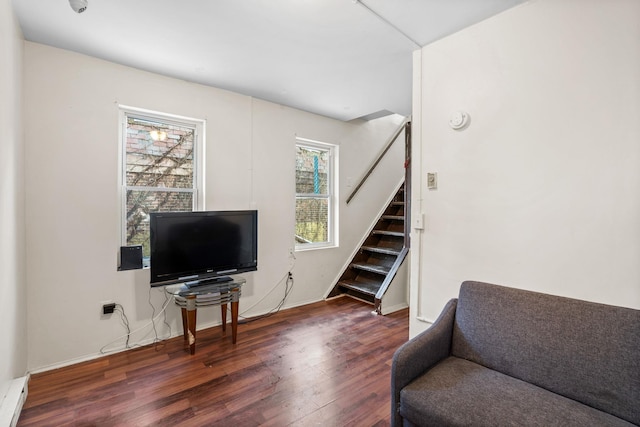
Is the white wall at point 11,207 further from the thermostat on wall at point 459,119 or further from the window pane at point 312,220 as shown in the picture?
the thermostat on wall at point 459,119

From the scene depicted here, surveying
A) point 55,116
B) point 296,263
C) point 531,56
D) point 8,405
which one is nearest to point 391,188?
point 296,263

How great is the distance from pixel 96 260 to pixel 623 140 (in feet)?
11.7

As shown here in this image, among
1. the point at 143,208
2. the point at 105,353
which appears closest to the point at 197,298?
the point at 105,353

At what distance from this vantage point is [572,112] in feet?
5.32

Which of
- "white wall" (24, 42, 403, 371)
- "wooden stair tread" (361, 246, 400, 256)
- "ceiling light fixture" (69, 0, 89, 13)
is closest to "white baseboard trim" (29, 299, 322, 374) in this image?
"white wall" (24, 42, 403, 371)

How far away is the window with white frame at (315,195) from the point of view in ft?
12.6

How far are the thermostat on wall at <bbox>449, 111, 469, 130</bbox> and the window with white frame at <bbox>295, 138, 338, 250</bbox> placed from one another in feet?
6.75

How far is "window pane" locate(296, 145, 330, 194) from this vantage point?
384 cm

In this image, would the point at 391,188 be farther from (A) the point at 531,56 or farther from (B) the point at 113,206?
(B) the point at 113,206

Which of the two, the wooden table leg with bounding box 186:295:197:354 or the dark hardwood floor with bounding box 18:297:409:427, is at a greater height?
the wooden table leg with bounding box 186:295:197:354

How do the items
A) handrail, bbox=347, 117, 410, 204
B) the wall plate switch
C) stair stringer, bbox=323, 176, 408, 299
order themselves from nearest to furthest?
the wall plate switch → stair stringer, bbox=323, 176, 408, 299 → handrail, bbox=347, 117, 410, 204

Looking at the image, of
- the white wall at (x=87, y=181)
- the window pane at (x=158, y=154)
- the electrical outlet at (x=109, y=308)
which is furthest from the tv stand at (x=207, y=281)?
the window pane at (x=158, y=154)

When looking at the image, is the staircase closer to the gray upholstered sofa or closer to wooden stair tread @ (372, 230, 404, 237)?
wooden stair tread @ (372, 230, 404, 237)

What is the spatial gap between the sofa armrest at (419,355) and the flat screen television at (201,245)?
1.89 meters
